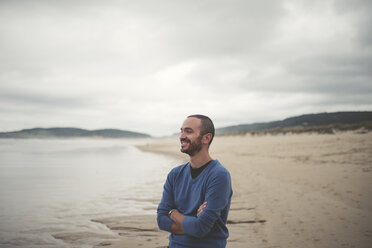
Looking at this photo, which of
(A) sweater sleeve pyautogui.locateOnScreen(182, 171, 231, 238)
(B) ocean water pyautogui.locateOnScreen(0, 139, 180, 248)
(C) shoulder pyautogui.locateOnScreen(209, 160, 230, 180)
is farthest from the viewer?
(B) ocean water pyautogui.locateOnScreen(0, 139, 180, 248)

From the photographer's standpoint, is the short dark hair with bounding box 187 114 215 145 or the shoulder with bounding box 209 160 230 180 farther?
the short dark hair with bounding box 187 114 215 145

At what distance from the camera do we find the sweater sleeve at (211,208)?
2.39 metres

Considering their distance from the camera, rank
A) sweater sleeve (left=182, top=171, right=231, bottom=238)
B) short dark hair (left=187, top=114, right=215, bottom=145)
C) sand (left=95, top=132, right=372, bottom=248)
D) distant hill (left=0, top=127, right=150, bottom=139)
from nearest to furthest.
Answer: sweater sleeve (left=182, top=171, right=231, bottom=238) < short dark hair (left=187, top=114, right=215, bottom=145) < sand (left=95, top=132, right=372, bottom=248) < distant hill (left=0, top=127, right=150, bottom=139)

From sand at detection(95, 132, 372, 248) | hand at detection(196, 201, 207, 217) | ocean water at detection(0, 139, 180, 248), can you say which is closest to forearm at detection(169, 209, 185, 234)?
hand at detection(196, 201, 207, 217)

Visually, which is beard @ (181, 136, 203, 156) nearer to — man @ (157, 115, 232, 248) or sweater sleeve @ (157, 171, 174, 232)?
man @ (157, 115, 232, 248)

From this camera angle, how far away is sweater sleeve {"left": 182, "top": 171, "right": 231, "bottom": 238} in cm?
239

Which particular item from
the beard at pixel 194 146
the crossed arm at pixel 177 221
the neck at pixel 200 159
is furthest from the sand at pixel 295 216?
the beard at pixel 194 146

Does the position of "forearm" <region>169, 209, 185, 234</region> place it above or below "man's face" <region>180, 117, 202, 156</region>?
below

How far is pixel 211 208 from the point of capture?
7.84 ft

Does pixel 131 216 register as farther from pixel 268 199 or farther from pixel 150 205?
pixel 268 199

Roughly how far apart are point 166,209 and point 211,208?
69 cm

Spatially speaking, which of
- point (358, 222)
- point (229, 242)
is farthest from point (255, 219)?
point (358, 222)

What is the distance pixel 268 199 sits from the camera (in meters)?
7.55

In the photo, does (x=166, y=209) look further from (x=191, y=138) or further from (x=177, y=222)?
(x=191, y=138)
